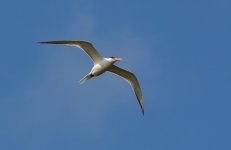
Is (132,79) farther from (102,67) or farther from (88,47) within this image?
(88,47)

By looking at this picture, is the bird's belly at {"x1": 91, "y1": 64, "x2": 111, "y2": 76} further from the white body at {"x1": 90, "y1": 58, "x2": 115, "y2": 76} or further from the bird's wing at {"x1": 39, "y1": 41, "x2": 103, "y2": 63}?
the bird's wing at {"x1": 39, "y1": 41, "x2": 103, "y2": 63}

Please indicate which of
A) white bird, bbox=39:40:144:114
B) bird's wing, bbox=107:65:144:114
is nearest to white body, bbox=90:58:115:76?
white bird, bbox=39:40:144:114

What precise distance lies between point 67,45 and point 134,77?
4392 mm

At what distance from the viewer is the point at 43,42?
23.8 meters

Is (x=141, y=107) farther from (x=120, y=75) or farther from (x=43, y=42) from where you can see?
(x=43, y=42)

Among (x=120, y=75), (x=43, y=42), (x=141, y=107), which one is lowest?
(x=141, y=107)

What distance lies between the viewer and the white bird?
992 inches

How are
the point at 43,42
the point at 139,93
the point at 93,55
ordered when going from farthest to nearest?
the point at 139,93, the point at 93,55, the point at 43,42

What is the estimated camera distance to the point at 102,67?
26.2 m

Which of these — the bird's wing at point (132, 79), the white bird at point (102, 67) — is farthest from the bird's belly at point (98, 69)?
the bird's wing at point (132, 79)

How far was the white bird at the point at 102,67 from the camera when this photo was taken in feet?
82.6

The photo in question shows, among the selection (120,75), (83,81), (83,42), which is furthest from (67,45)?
(120,75)

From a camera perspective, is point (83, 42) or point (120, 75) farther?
point (120, 75)

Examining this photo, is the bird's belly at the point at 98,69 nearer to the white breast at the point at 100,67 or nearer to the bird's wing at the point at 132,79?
the white breast at the point at 100,67
